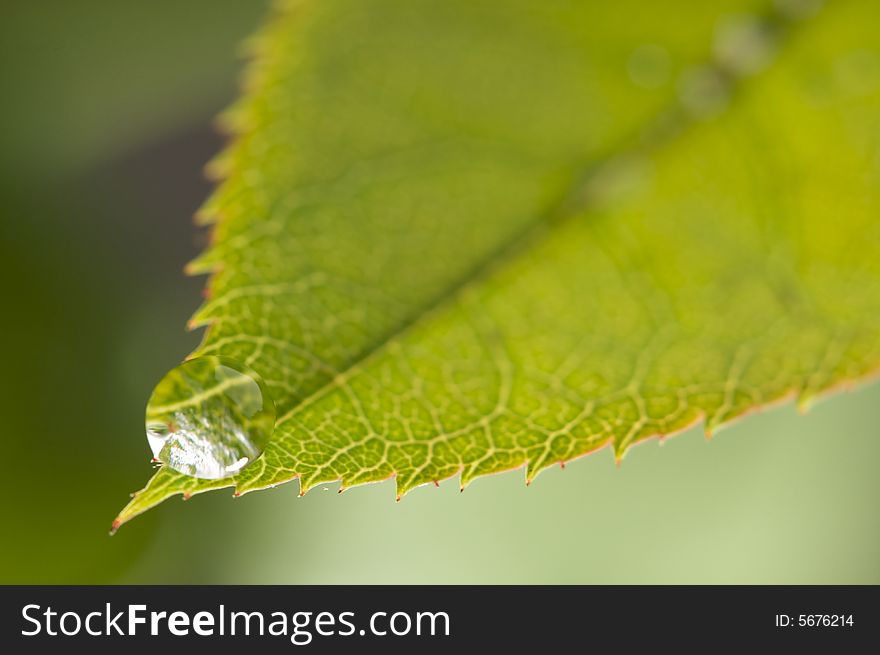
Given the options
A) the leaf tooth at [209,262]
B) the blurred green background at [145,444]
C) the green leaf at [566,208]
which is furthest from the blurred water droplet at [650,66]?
the blurred green background at [145,444]

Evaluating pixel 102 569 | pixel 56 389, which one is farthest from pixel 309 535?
pixel 56 389

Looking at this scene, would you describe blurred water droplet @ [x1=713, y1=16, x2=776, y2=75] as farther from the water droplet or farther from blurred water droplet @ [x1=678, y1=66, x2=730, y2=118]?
the water droplet

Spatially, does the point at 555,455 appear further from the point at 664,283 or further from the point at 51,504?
the point at 51,504

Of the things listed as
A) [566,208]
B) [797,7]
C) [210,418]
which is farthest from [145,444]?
[797,7]

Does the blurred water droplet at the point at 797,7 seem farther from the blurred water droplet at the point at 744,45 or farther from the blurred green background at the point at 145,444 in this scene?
the blurred green background at the point at 145,444

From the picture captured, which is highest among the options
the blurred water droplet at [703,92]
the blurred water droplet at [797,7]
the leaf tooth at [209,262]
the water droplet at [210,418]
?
the blurred water droplet at [797,7]

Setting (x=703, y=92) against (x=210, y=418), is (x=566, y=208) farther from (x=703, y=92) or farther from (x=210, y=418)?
(x=210, y=418)

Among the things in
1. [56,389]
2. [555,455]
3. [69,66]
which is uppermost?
[69,66]
